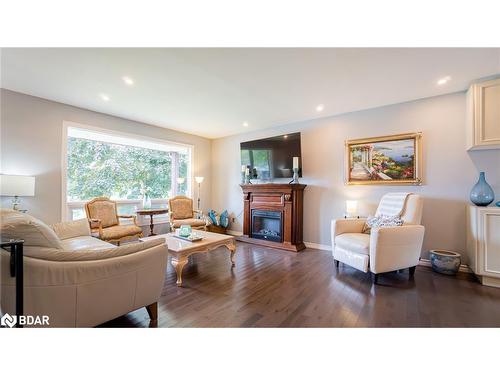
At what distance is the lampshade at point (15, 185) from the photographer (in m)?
2.41

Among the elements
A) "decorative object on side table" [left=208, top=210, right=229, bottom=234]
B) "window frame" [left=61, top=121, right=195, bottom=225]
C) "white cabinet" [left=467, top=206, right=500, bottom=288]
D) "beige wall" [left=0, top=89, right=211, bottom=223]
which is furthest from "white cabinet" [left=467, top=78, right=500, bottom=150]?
"beige wall" [left=0, top=89, right=211, bottom=223]

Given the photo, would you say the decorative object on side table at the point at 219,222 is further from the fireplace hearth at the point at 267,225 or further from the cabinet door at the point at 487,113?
the cabinet door at the point at 487,113

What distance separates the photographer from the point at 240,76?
2.44m

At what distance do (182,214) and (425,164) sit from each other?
4.35 m

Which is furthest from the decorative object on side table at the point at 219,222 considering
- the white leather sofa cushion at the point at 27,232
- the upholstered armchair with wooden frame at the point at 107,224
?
the white leather sofa cushion at the point at 27,232

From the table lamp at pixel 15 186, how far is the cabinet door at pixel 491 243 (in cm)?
555

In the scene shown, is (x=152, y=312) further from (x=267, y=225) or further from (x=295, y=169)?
(x=295, y=169)

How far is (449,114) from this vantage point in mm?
2834

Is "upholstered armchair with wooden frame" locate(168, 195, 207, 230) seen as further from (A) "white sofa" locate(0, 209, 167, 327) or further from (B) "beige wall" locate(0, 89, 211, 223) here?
(A) "white sofa" locate(0, 209, 167, 327)

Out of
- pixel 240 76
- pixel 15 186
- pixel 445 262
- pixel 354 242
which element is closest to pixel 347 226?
pixel 354 242

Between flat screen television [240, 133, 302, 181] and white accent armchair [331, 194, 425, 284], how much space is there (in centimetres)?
178

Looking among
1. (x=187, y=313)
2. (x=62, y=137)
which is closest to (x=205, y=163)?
(x=62, y=137)
